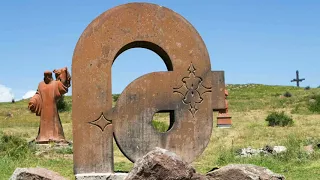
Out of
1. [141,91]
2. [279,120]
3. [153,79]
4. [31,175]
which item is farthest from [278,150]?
[279,120]

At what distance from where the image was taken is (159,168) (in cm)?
580

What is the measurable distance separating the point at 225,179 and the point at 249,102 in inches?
1491

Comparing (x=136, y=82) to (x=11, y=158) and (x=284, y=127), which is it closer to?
(x=11, y=158)

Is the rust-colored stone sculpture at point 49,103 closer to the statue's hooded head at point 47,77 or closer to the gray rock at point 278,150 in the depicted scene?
the statue's hooded head at point 47,77

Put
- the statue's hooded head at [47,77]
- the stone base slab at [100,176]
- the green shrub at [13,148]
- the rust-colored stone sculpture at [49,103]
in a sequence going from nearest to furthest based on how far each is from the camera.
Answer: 1. the stone base slab at [100,176]
2. the green shrub at [13,148]
3. the rust-colored stone sculpture at [49,103]
4. the statue's hooded head at [47,77]

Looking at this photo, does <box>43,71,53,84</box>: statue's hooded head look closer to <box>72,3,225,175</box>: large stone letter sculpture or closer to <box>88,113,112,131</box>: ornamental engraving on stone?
<box>72,3,225,175</box>: large stone letter sculpture

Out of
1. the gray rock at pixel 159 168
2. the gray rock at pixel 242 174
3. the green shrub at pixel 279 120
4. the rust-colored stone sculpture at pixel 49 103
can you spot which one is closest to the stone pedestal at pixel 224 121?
the green shrub at pixel 279 120

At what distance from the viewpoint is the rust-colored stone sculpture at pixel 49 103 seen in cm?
1606

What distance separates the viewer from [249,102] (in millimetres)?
43719

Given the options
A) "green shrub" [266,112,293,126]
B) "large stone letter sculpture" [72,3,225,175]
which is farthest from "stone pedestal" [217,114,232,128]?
"large stone letter sculpture" [72,3,225,175]

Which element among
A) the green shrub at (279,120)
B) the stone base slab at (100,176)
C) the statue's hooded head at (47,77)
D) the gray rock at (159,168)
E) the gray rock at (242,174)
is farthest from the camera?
the green shrub at (279,120)

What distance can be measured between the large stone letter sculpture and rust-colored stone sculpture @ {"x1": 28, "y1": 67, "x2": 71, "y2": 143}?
334 inches

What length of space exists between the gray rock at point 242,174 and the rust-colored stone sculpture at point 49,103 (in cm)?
1019

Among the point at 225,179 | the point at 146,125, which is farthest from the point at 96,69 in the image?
the point at 225,179
